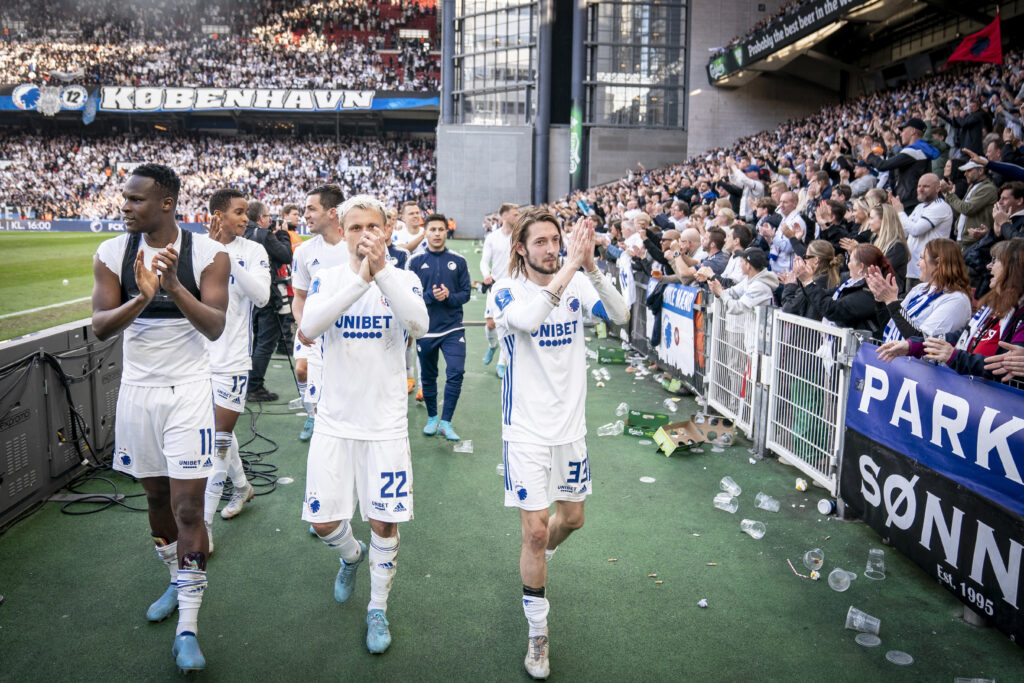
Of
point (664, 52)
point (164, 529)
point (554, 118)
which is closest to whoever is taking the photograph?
point (164, 529)

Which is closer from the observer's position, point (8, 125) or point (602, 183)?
point (602, 183)

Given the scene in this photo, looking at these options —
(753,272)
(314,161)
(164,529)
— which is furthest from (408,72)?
(164,529)

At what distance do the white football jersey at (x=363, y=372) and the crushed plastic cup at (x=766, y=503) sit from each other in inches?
121

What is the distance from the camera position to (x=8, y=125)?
52.3 meters

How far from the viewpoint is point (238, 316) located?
204 inches

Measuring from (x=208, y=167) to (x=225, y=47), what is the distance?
11.9m

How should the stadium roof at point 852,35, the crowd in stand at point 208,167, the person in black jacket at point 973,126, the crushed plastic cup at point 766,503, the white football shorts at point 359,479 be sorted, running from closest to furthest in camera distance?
1. the white football shorts at point 359,479
2. the crushed plastic cup at point 766,503
3. the person in black jacket at point 973,126
4. the stadium roof at point 852,35
5. the crowd in stand at point 208,167

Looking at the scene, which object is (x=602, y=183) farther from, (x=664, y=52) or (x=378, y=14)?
(x=378, y=14)

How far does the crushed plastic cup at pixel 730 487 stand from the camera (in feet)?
18.4

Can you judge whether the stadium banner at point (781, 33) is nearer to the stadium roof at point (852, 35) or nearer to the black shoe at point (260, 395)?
the stadium roof at point (852, 35)

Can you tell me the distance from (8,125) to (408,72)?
29.8 metres

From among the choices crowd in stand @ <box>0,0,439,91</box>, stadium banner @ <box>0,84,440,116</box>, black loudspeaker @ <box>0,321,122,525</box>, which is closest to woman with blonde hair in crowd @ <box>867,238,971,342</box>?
black loudspeaker @ <box>0,321,122,525</box>

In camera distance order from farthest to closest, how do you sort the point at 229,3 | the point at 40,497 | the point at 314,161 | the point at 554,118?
the point at 229,3 → the point at 314,161 → the point at 554,118 → the point at 40,497

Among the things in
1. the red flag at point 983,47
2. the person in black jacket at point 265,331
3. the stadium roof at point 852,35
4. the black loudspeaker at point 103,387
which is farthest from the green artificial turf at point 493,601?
the stadium roof at point 852,35
